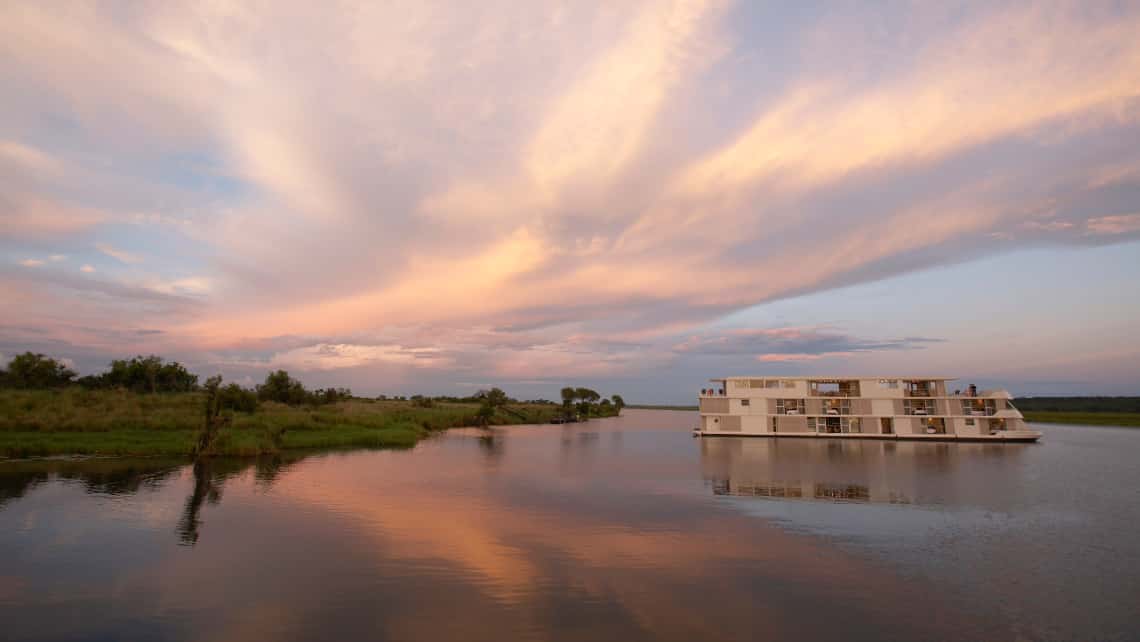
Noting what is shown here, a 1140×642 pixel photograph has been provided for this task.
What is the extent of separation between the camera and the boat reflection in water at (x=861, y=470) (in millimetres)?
29234

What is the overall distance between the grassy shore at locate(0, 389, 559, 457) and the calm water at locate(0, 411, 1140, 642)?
463 centimetres

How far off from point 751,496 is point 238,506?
2353cm

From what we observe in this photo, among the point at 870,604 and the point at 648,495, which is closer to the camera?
the point at 870,604

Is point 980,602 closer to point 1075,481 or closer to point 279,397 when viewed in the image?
point 1075,481

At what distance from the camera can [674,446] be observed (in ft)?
200

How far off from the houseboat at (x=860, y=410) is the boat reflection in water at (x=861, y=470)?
12.0ft

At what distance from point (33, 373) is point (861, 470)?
99.1 m

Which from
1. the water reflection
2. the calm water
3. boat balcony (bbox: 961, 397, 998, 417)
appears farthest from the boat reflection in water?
the water reflection

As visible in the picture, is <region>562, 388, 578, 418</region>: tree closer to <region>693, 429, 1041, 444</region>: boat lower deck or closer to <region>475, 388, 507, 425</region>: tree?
<region>475, 388, 507, 425</region>: tree

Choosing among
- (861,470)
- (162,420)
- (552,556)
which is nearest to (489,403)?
(162,420)

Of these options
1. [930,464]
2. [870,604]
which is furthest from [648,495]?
[930,464]

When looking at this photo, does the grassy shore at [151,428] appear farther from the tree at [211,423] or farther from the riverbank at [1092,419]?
the riverbank at [1092,419]

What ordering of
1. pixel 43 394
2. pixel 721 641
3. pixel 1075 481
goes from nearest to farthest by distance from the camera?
pixel 721 641 < pixel 1075 481 < pixel 43 394

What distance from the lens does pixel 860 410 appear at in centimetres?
6469
